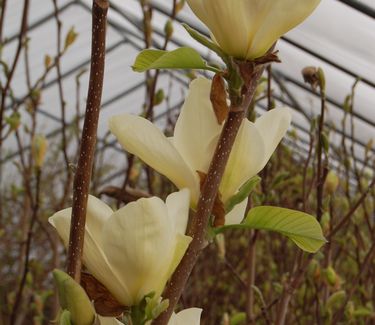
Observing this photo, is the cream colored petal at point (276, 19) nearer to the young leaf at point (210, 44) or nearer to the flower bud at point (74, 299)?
the young leaf at point (210, 44)

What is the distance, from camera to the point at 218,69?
16.7 inches

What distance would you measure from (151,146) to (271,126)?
0.27ft

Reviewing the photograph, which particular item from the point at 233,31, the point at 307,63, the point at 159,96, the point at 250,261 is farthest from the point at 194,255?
the point at 307,63

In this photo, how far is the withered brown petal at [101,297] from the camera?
1.36ft

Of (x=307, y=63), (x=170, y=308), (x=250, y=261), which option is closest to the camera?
(x=170, y=308)

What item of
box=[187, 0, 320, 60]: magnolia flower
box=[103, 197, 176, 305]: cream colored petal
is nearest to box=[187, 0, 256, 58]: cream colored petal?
box=[187, 0, 320, 60]: magnolia flower

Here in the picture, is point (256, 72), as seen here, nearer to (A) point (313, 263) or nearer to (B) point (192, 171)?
(B) point (192, 171)

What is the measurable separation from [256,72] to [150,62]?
6cm

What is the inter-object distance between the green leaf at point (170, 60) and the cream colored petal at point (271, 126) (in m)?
0.06

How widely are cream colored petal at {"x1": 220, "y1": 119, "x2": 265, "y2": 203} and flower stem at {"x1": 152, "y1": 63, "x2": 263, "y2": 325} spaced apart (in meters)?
0.03

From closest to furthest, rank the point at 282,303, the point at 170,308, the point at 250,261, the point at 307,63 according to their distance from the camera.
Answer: the point at 170,308
the point at 282,303
the point at 250,261
the point at 307,63

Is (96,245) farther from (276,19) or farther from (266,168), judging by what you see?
(266,168)

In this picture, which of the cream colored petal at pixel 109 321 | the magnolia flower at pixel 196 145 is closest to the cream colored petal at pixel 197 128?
the magnolia flower at pixel 196 145

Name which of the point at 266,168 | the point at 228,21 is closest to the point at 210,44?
the point at 228,21
